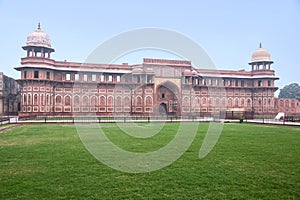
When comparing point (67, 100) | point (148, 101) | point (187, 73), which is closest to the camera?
point (67, 100)

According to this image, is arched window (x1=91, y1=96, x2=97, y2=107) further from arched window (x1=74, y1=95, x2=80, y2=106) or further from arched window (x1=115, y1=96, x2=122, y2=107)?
arched window (x1=115, y1=96, x2=122, y2=107)

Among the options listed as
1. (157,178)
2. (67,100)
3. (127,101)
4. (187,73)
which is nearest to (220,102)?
(187,73)

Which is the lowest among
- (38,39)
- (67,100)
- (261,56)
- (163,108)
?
(163,108)

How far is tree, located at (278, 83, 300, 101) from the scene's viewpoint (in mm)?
69750

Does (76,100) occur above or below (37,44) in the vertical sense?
below

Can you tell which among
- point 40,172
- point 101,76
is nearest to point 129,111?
point 101,76

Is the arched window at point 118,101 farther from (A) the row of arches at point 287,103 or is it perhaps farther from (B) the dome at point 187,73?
(A) the row of arches at point 287,103

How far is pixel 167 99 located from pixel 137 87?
5592 mm

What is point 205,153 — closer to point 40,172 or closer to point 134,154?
point 134,154

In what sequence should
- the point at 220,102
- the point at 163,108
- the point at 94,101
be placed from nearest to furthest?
1. the point at 94,101
2. the point at 163,108
3. the point at 220,102

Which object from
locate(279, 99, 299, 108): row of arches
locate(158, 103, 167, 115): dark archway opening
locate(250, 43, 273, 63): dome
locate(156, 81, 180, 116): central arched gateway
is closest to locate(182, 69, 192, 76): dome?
locate(156, 81, 180, 116): central arched gateway

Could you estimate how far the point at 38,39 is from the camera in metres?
33.9

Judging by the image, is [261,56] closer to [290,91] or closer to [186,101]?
[186,101]

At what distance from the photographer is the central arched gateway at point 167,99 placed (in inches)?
1556
